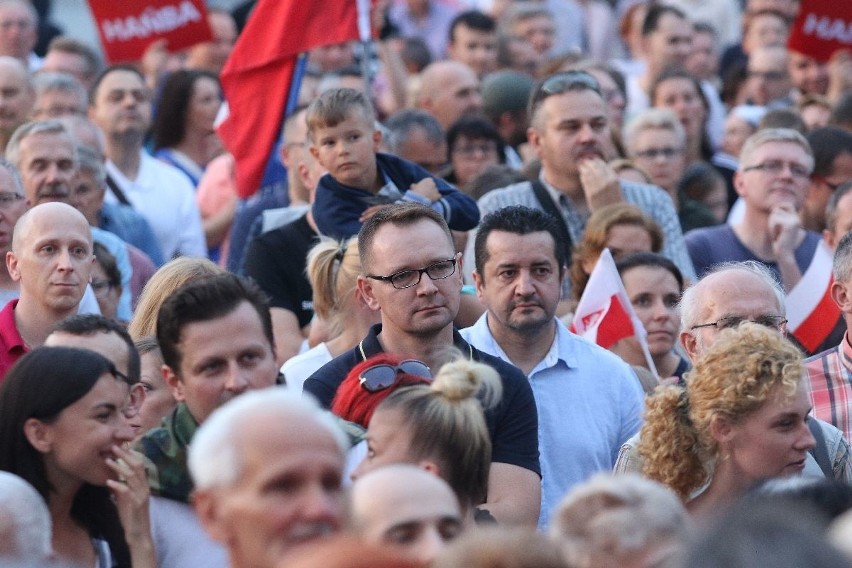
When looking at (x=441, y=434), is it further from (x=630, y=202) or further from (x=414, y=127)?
(x=414, y=127)

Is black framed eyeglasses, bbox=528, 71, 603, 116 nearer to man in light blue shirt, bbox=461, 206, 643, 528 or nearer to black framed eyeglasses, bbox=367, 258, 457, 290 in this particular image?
man in light blue shirt, bbox=461, 206, 643, 528

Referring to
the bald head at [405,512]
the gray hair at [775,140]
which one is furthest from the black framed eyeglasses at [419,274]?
the gray hair at [775,140]

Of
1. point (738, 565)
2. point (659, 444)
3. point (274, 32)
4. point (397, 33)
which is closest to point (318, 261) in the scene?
point (659, 444)

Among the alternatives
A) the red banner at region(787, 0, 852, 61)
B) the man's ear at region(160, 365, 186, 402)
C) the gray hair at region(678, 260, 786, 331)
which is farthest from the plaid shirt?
the red banner at region(787, 0, 852, 61)

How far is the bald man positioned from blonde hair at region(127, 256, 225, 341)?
1.18 feet

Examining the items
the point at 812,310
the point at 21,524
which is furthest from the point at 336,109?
the point at 21,524

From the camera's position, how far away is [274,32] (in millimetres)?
10594

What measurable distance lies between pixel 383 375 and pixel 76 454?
982mm

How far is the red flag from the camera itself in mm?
10539

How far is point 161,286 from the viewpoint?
6582 mm

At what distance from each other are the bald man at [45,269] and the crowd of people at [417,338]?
14mm

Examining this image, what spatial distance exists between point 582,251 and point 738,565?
5.59 m

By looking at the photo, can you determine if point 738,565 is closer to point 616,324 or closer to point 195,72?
point 616,324

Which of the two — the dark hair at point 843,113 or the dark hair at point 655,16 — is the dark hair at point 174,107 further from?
the dark hair at point 843,113
